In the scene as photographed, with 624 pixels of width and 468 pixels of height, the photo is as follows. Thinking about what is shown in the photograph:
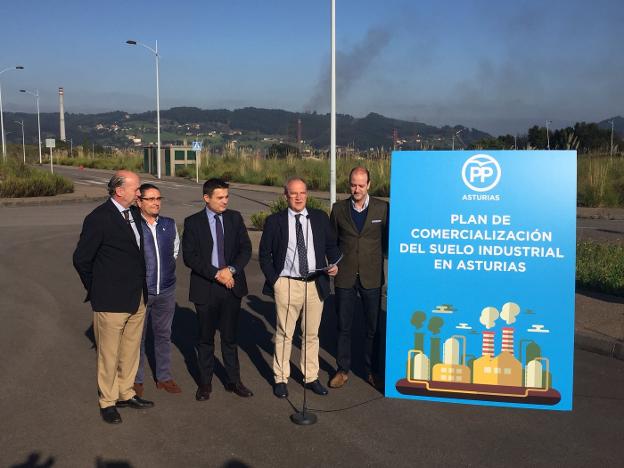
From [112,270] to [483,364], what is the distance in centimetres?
292

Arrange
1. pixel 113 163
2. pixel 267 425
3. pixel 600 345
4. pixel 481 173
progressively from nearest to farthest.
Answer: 1. pixel 267 425
2. pixel 481 173
3. pixel 600 345
4. pixel 113 163

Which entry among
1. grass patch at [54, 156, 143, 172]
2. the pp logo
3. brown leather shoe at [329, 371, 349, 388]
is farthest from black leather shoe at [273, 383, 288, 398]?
grass patch at [54, 156, 143, 172]

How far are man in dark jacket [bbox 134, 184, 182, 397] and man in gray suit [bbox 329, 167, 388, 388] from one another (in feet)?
4.52

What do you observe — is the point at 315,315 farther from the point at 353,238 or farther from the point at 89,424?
the point at 89,424

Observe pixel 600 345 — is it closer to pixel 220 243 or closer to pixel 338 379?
pixel 338 379

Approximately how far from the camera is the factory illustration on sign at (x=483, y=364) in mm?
5438

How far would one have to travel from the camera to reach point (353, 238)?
5898 millimetres

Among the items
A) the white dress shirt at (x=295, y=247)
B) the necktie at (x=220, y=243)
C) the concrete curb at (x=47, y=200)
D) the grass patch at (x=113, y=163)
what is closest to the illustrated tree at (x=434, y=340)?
the white dress shirt at (x=295, y=247)

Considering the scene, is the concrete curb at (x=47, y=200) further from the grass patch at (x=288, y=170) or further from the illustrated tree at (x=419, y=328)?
the illustrated tree at (x=419, y=328)

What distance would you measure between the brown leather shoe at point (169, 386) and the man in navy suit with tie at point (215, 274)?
244 millimetres

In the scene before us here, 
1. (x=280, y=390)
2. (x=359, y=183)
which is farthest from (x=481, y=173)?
(x=280, y=390)

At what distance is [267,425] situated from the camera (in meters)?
5.10

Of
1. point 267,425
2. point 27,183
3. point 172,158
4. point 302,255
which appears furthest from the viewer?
point 172,158

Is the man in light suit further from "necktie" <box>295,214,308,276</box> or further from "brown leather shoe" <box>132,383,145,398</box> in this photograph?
"necktie" <box>295,214,308,276</box>
